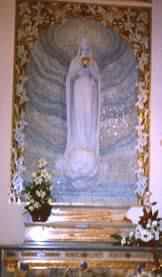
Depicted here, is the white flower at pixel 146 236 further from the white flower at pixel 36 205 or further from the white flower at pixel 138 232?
the white flower at pixel 36 205

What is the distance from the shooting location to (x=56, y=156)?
20.3 feet

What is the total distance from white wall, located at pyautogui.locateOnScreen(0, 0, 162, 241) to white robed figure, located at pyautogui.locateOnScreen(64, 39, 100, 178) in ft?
1.92

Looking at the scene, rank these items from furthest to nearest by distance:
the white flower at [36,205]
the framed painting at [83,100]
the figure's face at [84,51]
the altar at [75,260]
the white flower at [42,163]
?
the figure's face at [84,51], the framed painting at [83,100], the white flower at [42,163], the white flower at [36,205], the altar at [75,260]

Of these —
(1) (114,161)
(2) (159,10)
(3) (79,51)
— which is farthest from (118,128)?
(2) (159,10)

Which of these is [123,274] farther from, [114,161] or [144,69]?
[144,69]

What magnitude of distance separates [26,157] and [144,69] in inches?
60.5

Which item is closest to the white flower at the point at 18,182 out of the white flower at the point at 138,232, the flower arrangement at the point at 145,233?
the flower arrangement at the point at 145,233

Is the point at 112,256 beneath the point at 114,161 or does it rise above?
beneath

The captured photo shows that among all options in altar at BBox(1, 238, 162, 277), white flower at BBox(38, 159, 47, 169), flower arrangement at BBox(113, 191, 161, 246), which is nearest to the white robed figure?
white flower at BBox(38, 159, 47, 169)

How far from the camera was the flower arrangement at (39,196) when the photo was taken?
5.86 meters

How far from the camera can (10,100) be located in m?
6.13

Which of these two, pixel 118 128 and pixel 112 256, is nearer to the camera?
pixel 112 256

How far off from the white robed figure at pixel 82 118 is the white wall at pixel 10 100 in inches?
23.0

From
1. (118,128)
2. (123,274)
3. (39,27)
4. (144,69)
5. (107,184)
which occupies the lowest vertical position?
(123,274)
